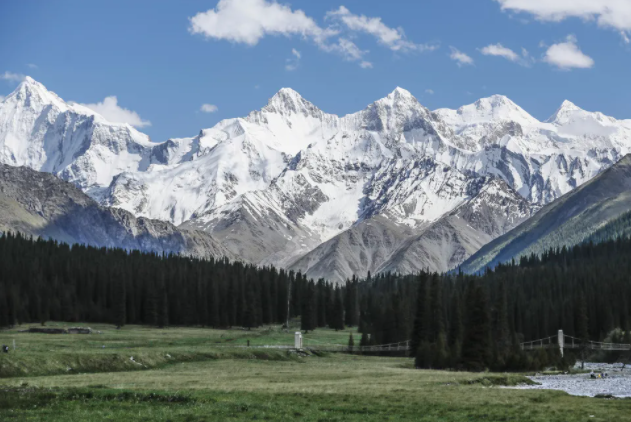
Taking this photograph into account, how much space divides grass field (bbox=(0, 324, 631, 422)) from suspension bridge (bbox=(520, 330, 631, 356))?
71252mm

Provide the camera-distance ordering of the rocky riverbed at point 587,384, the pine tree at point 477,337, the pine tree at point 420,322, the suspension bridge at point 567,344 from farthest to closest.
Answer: the suspension bridge at point 567,344 < the pine tree at point 420,322 < the pine tree at point 477,337 < the rocky riverbed at point 587,384

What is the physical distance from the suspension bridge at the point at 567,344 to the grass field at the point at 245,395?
234 ft

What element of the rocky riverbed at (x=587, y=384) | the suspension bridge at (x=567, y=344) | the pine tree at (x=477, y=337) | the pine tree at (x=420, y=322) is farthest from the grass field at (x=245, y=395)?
the suspension bridge at (x=567, y=344)

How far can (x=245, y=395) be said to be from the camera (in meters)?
64.6

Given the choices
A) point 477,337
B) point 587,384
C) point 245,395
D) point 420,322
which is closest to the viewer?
point 245,395

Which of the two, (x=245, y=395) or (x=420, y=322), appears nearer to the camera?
(x=245, y=395)

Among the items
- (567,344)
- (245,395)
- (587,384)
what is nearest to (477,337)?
(587,384)

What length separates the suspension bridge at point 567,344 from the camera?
162 metres

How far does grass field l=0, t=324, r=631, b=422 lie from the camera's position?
53.3 meters

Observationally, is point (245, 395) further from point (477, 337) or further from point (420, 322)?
point (420, 322)

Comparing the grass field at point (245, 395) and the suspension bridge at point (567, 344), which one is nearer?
the grass field at point (245, 395)

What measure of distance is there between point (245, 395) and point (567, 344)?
131 m

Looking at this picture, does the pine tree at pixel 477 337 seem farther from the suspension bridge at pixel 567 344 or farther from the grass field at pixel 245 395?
the suspension bridge at pixel 567 344

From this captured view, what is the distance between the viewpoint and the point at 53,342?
428ft
